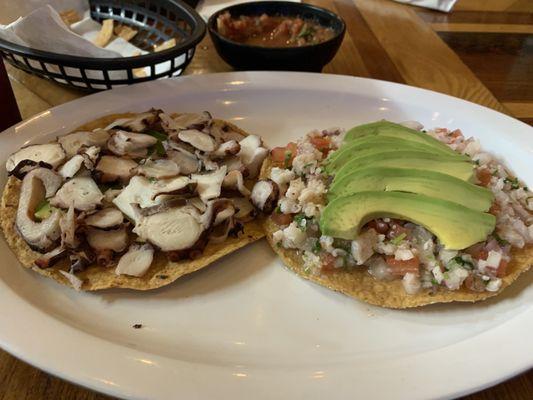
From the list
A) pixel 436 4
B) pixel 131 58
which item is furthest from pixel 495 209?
pixel 436 4

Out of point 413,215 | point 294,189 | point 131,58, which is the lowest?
point 294,189

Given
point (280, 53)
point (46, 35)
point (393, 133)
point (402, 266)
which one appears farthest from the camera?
point (280, 53)

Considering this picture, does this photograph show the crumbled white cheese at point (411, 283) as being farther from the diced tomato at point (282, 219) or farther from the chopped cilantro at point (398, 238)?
the diced tomato at point (282, 219)

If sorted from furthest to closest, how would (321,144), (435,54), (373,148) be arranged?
(435,54), (321,144), (373,148)

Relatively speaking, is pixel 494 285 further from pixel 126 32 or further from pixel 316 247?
pixel 126 32

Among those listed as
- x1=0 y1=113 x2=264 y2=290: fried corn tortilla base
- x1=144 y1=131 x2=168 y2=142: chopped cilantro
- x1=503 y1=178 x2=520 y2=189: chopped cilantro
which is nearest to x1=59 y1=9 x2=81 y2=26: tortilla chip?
x1=144 y1=131 x2=168 y2=142: chopped cilantro

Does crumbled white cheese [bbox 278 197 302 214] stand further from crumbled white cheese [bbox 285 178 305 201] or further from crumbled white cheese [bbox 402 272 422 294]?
crumbled white cheese [bbox 402 272 422 294]
